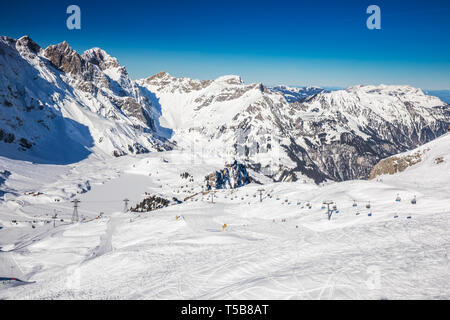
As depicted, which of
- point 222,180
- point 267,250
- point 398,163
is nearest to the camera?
point 267,250

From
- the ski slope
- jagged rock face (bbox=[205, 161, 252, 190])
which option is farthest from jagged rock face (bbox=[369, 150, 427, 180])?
jagged rock face (bbox=[205, 161, 252, 190])

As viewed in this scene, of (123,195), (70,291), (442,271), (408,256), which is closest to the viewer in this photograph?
(442,271)

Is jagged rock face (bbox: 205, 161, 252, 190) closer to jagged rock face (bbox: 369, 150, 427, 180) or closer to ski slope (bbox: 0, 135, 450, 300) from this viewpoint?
ski slope (bbox: 0, 135, 450, 300)

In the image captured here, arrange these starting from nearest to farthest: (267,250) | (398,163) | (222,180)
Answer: (267,250) → (398,163) → (222,180)

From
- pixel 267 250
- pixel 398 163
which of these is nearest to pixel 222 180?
pixel 398 163

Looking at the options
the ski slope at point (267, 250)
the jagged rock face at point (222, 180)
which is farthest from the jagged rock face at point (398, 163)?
the jagged rock face at point (222, 180)

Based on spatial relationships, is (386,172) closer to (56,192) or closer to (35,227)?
(35,227)

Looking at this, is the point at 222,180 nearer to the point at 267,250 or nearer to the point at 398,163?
the point at 398,163
